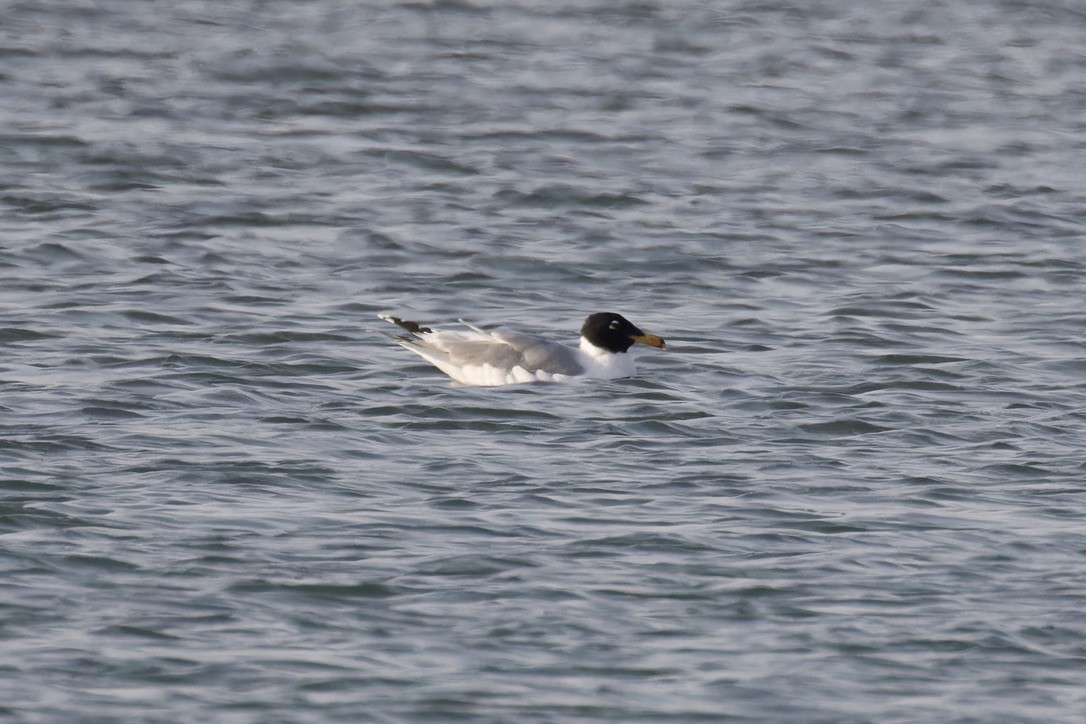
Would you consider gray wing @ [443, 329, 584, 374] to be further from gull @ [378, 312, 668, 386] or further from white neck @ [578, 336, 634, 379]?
white neck @ [578, 336, 634, 379]

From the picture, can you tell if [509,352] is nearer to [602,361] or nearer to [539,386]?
[539,386]

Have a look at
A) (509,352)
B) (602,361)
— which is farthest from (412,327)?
(602,361)

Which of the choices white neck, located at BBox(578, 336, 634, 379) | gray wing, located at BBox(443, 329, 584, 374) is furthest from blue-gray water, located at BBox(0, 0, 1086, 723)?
gray wing, located at BBox(443, 329, 584, 374)

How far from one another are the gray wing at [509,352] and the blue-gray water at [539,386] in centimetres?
27

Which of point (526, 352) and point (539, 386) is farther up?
point (526, 352)

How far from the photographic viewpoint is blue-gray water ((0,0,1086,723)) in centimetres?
951

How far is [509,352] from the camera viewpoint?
50.9 feet

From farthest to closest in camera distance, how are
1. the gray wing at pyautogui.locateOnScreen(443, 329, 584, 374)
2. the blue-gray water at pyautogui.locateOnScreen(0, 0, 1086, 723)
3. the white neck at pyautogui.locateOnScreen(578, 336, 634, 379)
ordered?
the white neck at pyautogui.locateOnScreen(578, 336, 634, 379)
the gray wing at pyautogui.locateOnScreen(443, 329, 584, 374)
the blue-gray water at pyautogui.locateOnScreen(0, 0, 1086, 723)

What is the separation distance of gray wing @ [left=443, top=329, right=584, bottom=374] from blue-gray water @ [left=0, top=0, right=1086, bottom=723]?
0.27 metres

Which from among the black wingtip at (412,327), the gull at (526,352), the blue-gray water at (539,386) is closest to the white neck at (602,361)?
the gull at (526,352)

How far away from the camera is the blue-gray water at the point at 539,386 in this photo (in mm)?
9508

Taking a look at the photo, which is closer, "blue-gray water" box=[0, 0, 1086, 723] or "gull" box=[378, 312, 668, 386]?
"blue-gray water" box=[0, 0, 1086, 723]

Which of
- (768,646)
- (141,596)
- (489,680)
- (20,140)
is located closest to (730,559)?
(768,646)

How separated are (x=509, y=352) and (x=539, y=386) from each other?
360 mm
